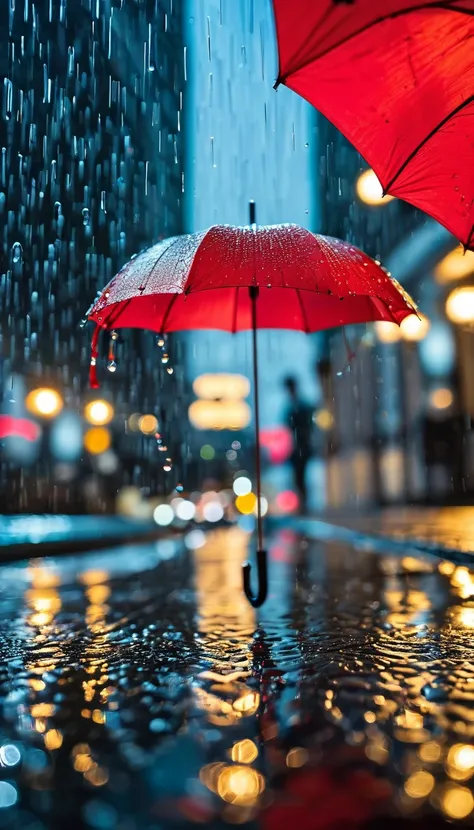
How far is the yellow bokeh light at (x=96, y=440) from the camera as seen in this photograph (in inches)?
1535

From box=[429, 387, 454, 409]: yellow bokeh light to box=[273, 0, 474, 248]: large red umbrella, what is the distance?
17.3 meters

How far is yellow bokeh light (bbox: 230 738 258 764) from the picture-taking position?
2770mm

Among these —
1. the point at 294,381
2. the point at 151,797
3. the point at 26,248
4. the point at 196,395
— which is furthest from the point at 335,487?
the point at 151,797

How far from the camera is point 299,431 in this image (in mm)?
21531

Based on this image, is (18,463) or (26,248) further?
(18,463)

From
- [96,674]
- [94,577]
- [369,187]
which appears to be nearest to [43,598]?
[94,577]

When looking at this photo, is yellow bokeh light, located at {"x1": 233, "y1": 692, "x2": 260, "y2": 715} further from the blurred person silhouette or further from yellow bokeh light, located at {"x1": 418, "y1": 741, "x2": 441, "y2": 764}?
the blurred person silhouette

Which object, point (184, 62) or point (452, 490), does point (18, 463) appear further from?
point (184, 62)

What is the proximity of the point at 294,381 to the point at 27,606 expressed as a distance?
59.9 ft

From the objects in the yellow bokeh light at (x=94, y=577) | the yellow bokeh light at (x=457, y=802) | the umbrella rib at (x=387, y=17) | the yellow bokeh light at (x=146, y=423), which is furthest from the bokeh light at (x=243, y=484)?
the yellow bokeh light at (x=457, y=802)

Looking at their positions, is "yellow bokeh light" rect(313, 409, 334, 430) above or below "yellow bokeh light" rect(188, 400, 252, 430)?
below

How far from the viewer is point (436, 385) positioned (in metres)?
22.4

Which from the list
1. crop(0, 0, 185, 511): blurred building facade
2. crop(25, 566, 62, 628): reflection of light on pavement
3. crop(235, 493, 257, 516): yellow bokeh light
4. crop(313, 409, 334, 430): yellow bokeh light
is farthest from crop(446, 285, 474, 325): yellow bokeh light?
crop(235, 493, 257, 516): yellow bokeh light

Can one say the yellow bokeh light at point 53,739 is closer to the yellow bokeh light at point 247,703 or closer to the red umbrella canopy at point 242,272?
the yellow bokeh light at point 247,703
